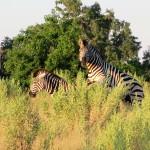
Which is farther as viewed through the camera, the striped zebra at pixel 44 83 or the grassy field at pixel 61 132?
the striped zebra at pixel 44 83

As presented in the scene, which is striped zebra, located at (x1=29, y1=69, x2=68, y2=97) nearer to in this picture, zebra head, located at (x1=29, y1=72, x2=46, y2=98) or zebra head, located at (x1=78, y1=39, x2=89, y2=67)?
zebra head, located at (x1=29, y1=72, x2=46, y2=98)

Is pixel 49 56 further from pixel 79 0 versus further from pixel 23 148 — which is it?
pixel 79 0

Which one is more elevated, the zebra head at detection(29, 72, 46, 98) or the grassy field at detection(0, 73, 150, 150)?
the zebra head at detection(29, 72, 46, 98)

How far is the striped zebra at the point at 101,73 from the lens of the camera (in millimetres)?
19516

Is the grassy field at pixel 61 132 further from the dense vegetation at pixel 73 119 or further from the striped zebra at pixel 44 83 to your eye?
the striped zebra at pixel 44 83

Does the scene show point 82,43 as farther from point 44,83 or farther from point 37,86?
point 37,86

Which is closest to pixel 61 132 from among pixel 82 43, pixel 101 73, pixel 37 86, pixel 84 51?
pixel 101 73

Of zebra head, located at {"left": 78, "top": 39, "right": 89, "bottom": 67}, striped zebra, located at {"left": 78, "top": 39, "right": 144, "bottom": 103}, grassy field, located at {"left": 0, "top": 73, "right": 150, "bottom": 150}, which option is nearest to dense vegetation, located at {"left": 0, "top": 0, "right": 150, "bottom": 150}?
grassy field, located at {"left": 0, "top": 73, "right": 150, "bottom": 150}

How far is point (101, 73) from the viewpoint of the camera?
1972 centimetres

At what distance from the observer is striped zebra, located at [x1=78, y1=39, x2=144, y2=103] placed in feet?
64.0

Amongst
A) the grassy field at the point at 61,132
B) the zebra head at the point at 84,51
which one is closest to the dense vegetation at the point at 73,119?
the grassy field at the point at 61,132

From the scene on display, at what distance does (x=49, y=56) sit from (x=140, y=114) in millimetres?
21552

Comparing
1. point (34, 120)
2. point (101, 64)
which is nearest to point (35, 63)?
point (101, 64)

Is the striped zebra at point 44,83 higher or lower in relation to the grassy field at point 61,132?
higher
